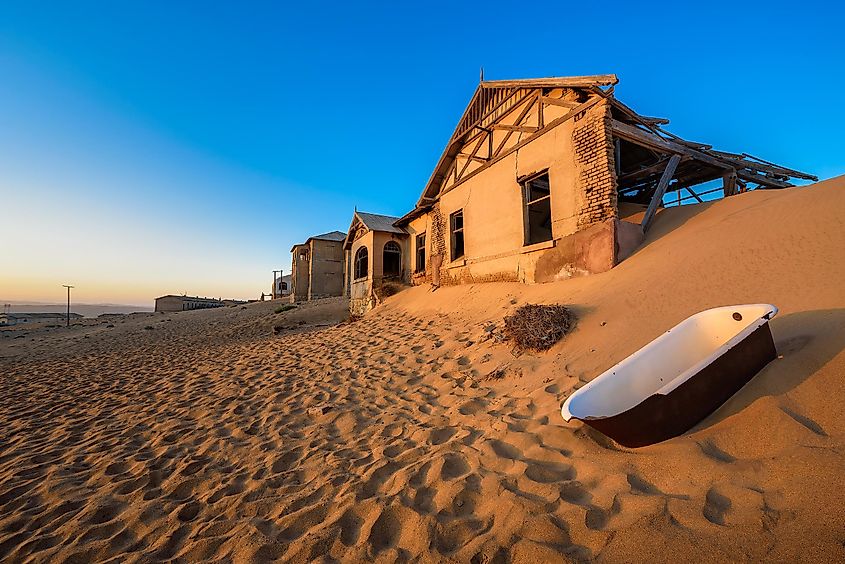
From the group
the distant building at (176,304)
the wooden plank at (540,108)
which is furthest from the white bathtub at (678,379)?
the distant building at (176,304)

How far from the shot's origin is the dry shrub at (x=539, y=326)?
4.80 metres

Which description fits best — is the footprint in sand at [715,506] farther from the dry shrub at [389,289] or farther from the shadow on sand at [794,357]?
the dry shrub at [389,289]

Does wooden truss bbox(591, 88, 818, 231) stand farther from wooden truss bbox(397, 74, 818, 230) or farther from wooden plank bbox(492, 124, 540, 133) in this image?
wooden plank bbox(492, 124, 540, 133)

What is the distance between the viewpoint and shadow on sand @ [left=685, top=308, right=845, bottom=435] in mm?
2514

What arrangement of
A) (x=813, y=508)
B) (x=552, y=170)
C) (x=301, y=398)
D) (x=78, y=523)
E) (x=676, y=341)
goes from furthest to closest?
(x=552, y=170) < (x=301, y=398) < (x=676, y=341) < (x=78, y=523) < (x=813, y=508)

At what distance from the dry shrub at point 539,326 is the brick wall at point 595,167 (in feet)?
9.60

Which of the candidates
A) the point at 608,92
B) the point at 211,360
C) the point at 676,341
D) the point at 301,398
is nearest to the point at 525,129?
the point at 608,92

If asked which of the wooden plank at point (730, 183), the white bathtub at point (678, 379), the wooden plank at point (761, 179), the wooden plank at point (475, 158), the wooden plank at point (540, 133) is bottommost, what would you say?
the white bathtub at point (678, 379)

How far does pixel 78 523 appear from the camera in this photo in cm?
240

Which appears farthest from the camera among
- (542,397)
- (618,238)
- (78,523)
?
(618,238)

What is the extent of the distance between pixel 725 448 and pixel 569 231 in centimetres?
597

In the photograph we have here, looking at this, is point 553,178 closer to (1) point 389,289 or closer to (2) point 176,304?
(1) point 389,289

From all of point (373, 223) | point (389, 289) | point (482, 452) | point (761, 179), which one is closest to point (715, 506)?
point (482, 452)

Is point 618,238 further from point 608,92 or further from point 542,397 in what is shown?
point 542,397
